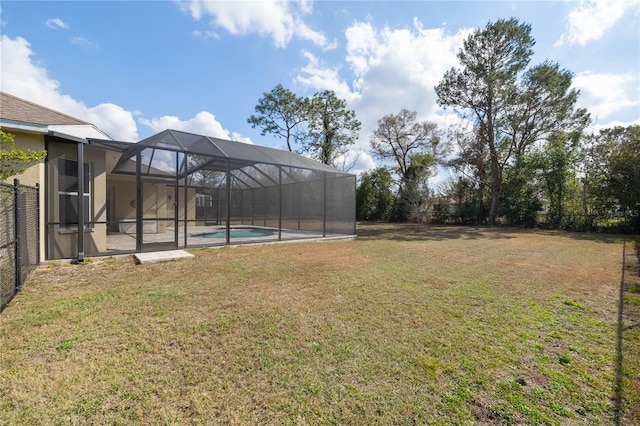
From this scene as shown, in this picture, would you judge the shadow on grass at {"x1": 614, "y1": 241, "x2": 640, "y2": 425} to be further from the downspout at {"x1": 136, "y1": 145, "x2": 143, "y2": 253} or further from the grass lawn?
the downspout at {"x1": 136, "y1": 145, "x2": 143, "y2": 253}

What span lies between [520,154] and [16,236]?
20.0 meters

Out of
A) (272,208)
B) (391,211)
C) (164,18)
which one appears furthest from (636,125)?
(164,18)

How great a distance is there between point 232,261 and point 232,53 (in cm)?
890

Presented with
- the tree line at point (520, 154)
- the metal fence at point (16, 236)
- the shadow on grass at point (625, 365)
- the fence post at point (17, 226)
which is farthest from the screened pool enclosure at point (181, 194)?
the shadow on grass at point (625, 365)

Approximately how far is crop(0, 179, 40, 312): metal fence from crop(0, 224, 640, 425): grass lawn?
21cm

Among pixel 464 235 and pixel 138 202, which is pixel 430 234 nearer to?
pixel 464 235

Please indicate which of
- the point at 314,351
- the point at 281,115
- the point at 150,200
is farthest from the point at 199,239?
the point at 281,115

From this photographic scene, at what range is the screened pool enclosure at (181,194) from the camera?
529cm

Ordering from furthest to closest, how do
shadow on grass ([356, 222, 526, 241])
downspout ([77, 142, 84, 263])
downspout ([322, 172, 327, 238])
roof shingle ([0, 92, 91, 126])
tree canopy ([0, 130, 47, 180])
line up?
shadow on grass ([356, 222, 526, 241]) < downspout ([322, 172, 327, 238]) < downspout ([77, 142, 84, 263]) < roof shingle ([0, 92, 91, 126]) < tree canopy ([0, 130, 47, 180])

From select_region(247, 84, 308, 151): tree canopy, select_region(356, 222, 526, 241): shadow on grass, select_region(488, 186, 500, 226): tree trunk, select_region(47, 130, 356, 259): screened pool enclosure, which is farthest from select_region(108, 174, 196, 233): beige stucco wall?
select_region(488, 186, 500, 226): tree trunk

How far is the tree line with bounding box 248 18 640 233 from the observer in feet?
42.1

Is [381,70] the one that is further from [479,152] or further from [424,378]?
[424,378]

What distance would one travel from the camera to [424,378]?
192 cm

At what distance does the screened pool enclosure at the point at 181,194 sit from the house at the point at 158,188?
0.07ft
